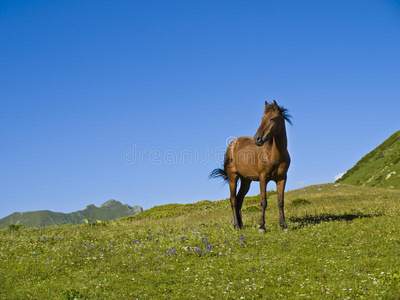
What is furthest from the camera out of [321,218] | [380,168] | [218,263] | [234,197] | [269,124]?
[380,168]

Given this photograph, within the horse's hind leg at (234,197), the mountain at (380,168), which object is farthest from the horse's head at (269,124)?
the mountain at (380,168)

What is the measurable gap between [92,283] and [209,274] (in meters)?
3.64

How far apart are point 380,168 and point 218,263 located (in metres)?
56.7

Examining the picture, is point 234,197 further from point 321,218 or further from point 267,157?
point 321,218

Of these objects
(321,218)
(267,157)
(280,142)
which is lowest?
(321,218)

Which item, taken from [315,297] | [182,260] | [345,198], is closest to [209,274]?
[182,260]

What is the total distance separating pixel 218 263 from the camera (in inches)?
488

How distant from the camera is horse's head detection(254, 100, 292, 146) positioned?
15.4 meters

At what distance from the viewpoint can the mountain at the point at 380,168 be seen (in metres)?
55.0

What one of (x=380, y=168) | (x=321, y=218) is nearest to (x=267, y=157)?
(x=321, y=218)

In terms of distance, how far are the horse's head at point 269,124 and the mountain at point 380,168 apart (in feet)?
144

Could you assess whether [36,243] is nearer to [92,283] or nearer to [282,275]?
[92,283]

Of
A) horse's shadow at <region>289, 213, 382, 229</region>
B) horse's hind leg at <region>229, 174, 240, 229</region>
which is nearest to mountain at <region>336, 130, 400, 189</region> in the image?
horse's shadow at <region>289, 213, 382, 229</region>

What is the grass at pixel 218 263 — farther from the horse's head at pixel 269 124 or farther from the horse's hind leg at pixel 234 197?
the horse's head at pixel 269 124
